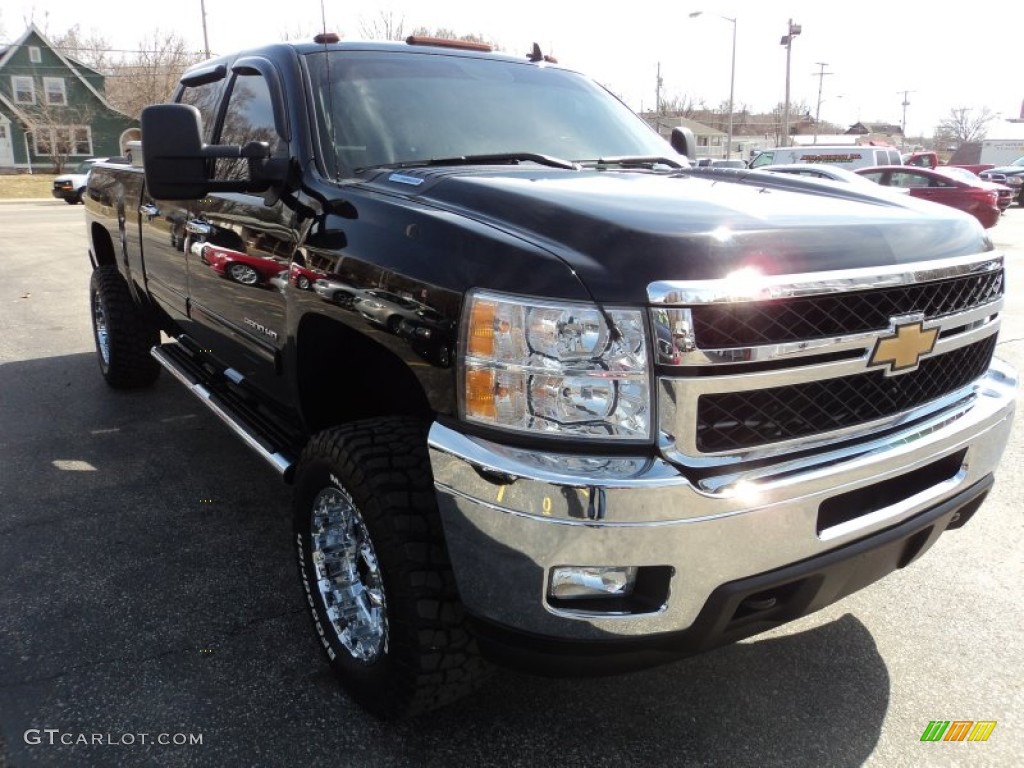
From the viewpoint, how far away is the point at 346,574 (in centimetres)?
258

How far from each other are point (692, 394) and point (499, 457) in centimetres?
45

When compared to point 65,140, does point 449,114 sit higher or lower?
lower

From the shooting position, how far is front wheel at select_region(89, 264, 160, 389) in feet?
17.8

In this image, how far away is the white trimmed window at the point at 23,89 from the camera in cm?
4475

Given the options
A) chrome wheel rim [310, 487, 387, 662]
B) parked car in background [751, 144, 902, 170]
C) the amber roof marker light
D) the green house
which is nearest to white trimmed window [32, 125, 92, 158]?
the green house

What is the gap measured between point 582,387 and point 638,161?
1.80 m

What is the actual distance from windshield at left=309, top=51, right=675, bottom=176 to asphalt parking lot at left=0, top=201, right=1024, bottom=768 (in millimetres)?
1670

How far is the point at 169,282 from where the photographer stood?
14.2 ft

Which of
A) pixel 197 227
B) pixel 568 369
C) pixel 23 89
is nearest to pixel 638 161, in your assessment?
pixel 568 369

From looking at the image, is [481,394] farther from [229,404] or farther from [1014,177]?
[1014,177]

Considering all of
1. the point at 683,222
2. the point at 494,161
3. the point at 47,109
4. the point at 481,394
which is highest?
the point at 47,109

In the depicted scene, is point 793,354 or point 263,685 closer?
point 793,354

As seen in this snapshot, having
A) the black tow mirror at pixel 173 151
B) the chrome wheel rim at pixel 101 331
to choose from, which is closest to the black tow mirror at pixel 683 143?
the black tow mirror at pixel 173 151

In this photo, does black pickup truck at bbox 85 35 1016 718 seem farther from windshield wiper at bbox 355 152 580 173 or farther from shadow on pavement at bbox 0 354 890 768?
shadow on pavement at bbox 0 354 890 768
